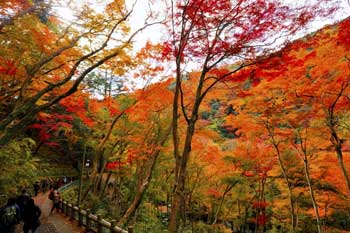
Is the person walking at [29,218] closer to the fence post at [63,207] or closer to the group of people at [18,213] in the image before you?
the group of people at [18,213]

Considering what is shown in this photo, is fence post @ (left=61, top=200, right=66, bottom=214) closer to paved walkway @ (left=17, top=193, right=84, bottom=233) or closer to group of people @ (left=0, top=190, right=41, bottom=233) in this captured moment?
paved walkway @ (left=17, top=193, right=84, bottom=233)

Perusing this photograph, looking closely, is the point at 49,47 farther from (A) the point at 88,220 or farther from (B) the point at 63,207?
(B) the point at 63,207

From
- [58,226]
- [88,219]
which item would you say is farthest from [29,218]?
[58,226]

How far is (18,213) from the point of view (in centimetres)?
809

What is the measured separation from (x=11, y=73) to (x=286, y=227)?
993 inches

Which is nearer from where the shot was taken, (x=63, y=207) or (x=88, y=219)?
(x=88, y=219)

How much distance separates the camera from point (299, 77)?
1389cm

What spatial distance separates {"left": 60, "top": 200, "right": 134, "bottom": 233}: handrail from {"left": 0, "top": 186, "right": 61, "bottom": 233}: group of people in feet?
6.12

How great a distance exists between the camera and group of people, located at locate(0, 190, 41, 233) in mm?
7738

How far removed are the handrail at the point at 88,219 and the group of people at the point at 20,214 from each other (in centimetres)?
187

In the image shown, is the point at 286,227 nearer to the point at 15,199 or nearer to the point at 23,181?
the point at 23,181

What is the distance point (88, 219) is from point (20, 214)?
334 centimetres

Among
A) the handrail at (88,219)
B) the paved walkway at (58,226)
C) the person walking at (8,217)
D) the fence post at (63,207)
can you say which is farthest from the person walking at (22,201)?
the fence post at (63,207)

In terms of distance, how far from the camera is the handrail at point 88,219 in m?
8.53
